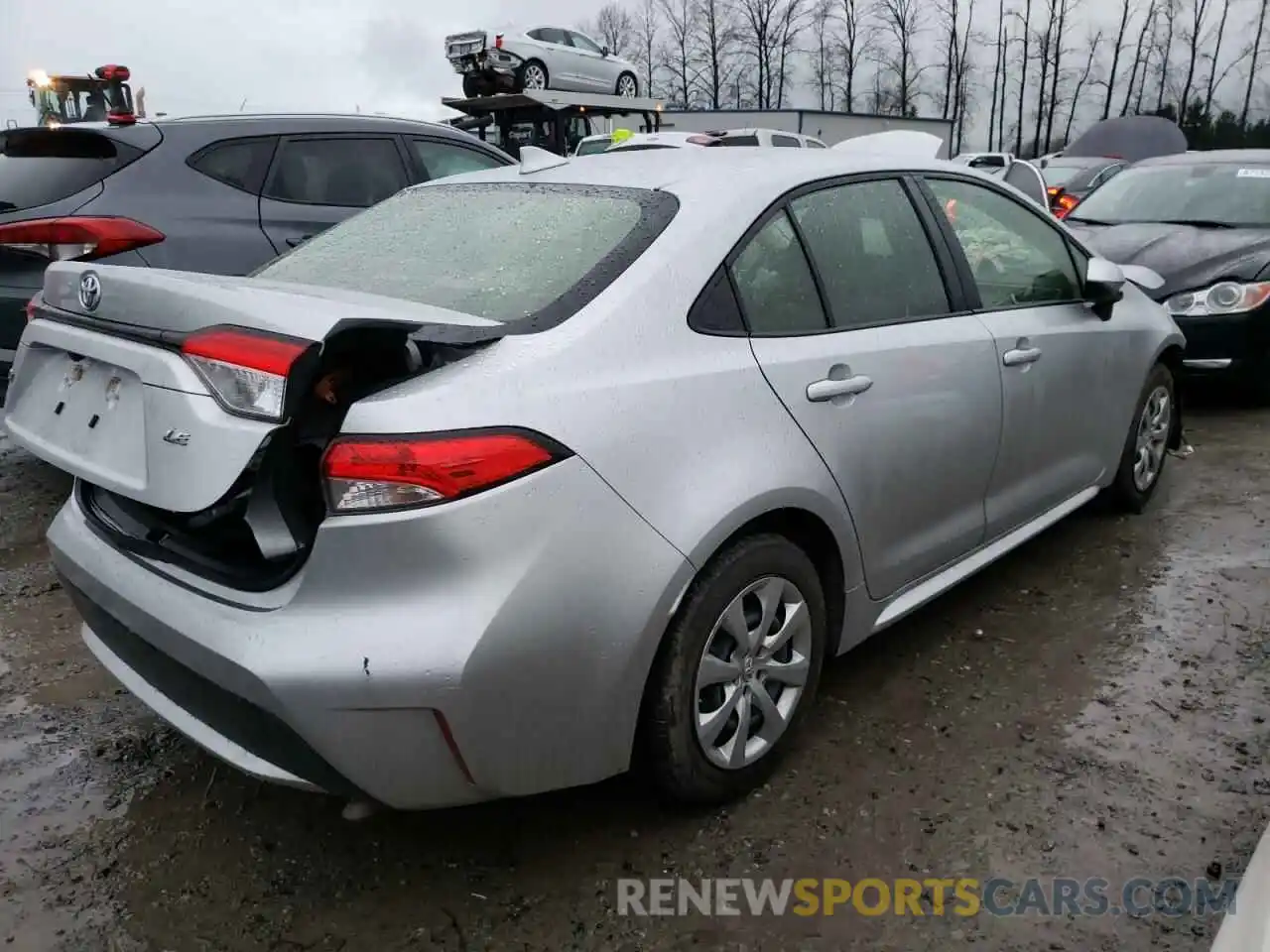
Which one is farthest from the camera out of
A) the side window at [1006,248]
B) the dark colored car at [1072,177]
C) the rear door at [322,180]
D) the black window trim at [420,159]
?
the dark colored car at [1072,177]

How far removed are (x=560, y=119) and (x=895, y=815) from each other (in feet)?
48.9

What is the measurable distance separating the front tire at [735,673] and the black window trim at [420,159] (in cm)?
359

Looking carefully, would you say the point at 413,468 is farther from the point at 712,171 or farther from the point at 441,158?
the point at 441,158

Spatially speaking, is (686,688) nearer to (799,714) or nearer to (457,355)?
(799,714)

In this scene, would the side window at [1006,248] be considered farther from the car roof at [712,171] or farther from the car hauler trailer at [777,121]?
the car hauler trailer at [777,121]

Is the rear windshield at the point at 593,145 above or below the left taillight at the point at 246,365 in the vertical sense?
below

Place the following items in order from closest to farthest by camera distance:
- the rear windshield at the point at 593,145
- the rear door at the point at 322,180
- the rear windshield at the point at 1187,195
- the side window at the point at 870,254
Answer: the side window at the point at 870,254 < the rear door at the point at 322,180 < the rear windshield at the point at 1187,195 < the rear windshield at the point at 593,145

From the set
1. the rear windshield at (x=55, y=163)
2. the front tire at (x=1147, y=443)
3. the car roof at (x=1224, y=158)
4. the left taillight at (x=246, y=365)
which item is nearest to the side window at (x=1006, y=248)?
the front tire at (x=1147, y=443)

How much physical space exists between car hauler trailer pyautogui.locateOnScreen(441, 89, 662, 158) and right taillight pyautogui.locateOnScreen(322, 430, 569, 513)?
1327 centimetres

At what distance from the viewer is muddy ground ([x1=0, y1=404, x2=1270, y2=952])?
199 centimetres

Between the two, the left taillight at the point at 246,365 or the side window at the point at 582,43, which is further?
the side window at the point at 582,43

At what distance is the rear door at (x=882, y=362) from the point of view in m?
2.34

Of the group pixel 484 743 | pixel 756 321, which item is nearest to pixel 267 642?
pixel 484 743

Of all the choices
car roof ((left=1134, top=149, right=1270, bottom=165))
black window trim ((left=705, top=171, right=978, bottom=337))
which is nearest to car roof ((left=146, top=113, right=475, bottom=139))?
black window trim ((left=705, top=171, right=978, bottom=337))
